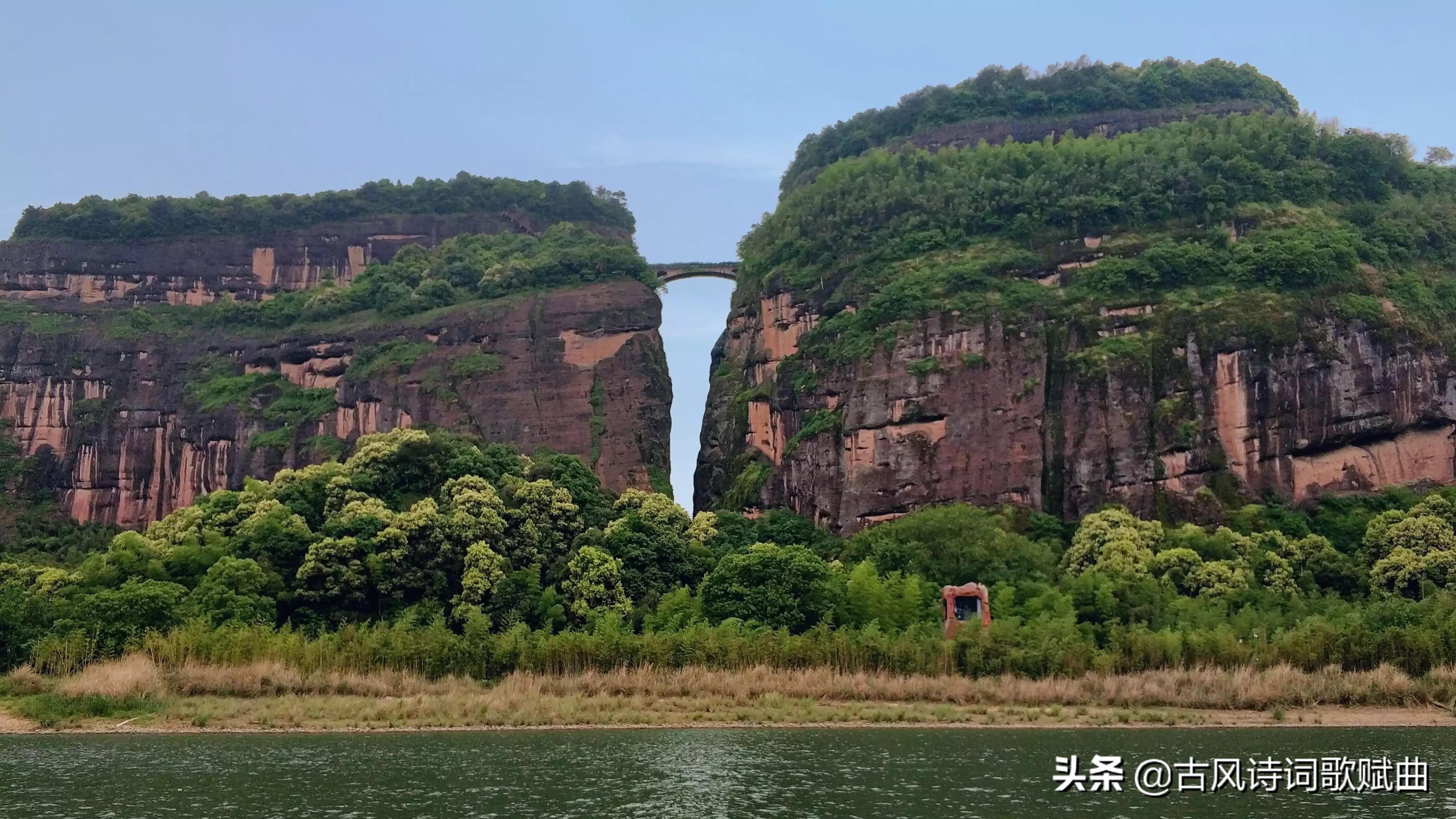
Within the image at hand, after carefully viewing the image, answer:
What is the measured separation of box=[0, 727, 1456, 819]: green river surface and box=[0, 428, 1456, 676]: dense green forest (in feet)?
18.9

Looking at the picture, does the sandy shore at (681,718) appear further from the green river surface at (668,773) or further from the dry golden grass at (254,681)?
the dry golden grass at (254,681)

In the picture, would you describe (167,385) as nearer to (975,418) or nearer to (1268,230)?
→ (975,418)

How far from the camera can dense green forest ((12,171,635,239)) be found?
8131 centimetres

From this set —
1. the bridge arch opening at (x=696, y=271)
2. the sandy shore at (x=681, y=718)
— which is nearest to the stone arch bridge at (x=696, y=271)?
the bridge arch opening at (x=696, y=271)

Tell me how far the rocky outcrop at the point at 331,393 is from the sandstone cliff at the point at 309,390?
77 mm

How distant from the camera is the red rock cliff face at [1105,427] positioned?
184 ft

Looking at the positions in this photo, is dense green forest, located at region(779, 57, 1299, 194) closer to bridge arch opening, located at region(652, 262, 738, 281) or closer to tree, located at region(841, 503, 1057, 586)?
bridge arch opening, located at region(652, 262, 738, 281)

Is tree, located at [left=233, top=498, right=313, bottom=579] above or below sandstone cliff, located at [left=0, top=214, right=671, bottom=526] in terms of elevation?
below

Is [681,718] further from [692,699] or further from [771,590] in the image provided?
[771,590]

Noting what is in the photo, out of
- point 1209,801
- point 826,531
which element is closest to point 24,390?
point 826,531

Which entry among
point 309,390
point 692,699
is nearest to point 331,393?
point 309,390

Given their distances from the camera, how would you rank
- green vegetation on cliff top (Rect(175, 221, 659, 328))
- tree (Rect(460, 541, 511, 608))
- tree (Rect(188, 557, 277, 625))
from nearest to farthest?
tree (Rect(188, 557, 277, 625)) < tree (Rect(460, 541, 511, 608)) < green vegetation on cliff top (Rect(175, 221, 659, 328))

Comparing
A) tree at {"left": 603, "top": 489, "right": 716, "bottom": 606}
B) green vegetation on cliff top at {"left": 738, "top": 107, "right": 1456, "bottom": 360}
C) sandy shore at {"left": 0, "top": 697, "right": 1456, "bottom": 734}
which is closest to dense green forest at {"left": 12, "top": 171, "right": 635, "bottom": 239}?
green vegetation on cliff top at {"left": 738, "top": 107, "right": 1456, "bottom": 360}

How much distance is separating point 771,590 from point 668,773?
1863cm
